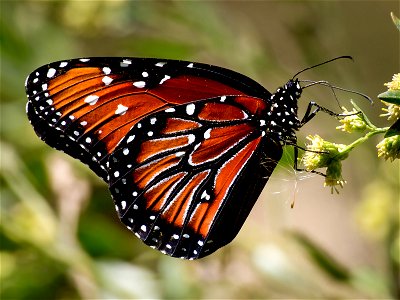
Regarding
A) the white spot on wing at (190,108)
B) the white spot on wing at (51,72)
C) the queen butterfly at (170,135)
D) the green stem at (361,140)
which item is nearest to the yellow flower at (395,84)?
the green stem at (361,140)

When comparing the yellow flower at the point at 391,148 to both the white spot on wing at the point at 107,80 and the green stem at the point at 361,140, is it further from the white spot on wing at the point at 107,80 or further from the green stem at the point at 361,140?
the white spot on wing at the point at 107,80

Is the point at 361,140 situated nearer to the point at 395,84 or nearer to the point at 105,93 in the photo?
the point at 395,84

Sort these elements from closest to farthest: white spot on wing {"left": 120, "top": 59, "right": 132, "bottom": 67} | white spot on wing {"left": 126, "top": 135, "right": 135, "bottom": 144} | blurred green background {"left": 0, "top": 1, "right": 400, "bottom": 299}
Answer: white spot on wing {"left": 120, "top": 59, "right": 132, "bottom": 67} → white spot on wing {"left": 126, "top": 135, "right": 135, "bottom": 144} → blurred green background {"left": 0, "top": 1, "right": 400, "bottom": 299}

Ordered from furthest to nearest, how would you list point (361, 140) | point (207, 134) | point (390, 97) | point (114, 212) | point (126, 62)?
1. point (114, 212)
2. point (207, 134)
3. point (126, 62)
4. point (361, 140)
5. point (390, 97)

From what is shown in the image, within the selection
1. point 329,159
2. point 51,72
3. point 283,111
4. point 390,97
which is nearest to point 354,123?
point 329,159

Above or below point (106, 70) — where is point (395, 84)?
below

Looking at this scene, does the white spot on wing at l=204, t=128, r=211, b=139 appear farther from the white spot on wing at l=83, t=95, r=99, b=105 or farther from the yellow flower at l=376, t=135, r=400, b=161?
the yellow flower at l=376, t=135, r=400, b=161

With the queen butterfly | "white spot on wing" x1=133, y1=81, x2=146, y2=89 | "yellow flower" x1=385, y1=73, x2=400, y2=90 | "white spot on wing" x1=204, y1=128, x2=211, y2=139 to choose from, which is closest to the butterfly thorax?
the queen butterfly
